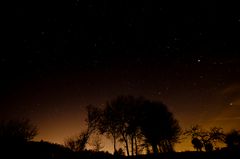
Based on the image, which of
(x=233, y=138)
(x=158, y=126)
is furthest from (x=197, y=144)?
(x=233, y=138)

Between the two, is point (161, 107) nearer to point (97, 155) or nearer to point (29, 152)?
point (97, 155)

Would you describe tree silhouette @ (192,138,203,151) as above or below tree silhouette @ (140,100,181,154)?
below

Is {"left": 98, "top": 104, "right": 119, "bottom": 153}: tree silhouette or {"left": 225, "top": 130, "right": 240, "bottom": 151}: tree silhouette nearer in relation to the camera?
{"left": 98, "top": 104, "right": 119, "bottom": 153}: tree silhouette

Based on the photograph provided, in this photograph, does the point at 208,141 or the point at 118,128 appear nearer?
the point at 118,128

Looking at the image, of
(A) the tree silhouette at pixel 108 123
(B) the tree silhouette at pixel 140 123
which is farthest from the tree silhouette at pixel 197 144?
(A) the tree silhouette at pixel 108 123

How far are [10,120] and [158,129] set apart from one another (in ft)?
107

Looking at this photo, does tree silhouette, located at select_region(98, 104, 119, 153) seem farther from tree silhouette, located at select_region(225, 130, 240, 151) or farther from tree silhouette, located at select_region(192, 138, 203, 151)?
tree silhouette, located at select_region(225, 130, 240, 151)

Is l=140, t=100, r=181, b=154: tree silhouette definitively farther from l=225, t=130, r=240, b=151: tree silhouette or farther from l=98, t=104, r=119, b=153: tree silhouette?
l=225, t=130, r=240, b=151: tree silhouette

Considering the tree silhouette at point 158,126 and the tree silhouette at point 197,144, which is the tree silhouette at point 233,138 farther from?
the tree silhouette at point 158,126

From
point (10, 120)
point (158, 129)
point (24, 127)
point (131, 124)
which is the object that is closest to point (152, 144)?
point (158, 129)

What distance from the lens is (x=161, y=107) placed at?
46.0 m

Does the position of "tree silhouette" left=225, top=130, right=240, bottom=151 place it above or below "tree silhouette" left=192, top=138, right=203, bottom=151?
above

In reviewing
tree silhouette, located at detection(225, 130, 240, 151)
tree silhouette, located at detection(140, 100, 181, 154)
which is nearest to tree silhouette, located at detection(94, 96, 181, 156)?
tree silhouette, located at detection(140, 100, 181, 154)

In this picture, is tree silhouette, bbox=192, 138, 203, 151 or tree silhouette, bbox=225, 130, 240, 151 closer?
tree silhouette, bbox=192, 138, 203, 151
